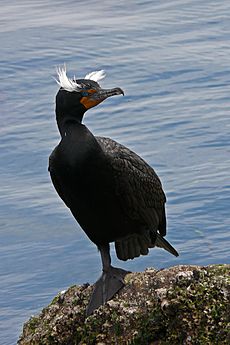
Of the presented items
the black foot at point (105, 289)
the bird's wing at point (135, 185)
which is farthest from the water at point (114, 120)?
the black foot at point (105, 289)

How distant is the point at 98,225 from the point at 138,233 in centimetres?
41

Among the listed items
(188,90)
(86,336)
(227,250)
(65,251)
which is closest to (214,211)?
(227,250)

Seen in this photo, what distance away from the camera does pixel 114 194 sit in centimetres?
800

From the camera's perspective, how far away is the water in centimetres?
1086

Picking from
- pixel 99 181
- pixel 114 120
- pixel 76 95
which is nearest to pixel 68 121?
pixel 76 95

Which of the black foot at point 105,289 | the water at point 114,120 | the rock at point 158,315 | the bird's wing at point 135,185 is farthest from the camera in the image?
the water at point 114,120

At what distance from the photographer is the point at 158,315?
22.7ft

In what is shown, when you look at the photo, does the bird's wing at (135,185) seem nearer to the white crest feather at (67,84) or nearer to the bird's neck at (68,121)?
the bird's neck at (68,121)

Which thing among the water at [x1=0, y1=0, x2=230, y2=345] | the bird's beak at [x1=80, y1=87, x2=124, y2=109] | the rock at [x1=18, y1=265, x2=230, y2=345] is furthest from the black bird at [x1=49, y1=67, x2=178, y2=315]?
the water at [x1=0, y1=0, x2=230, y2=345]

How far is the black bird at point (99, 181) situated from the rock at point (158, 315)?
0.81 feet

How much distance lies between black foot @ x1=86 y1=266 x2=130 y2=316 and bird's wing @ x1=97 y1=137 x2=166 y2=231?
503 mm

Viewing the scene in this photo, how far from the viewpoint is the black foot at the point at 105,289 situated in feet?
23.9

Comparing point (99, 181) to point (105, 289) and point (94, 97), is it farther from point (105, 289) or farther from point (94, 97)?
point (105, 289)

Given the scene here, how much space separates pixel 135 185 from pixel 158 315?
1.44m
